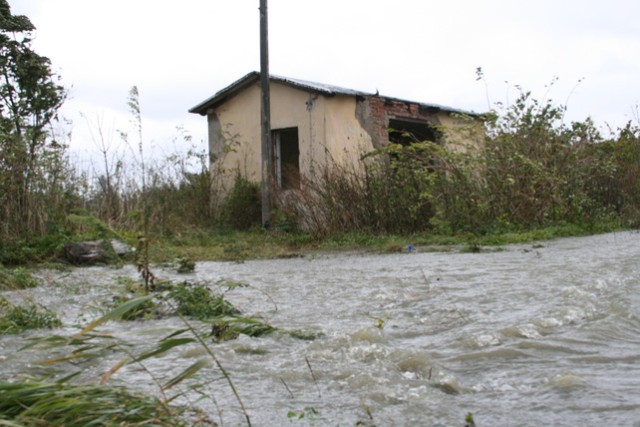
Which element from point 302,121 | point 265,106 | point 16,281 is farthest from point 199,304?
point 302,121

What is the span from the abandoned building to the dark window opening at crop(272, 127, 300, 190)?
22 millimetres

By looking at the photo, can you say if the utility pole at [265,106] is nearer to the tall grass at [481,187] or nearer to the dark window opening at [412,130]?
the tall grass at [481,187]

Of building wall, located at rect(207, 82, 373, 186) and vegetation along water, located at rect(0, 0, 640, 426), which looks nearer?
vegetation along water, located at rect(0, 0, 640, 426)

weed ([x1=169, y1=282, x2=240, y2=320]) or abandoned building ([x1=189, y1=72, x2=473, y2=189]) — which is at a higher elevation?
abandoned building ([x1=189, y1=72, x2=473, y2=189])

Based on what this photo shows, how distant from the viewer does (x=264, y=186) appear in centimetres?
1365

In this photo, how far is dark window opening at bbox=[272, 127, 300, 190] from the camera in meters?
15.2

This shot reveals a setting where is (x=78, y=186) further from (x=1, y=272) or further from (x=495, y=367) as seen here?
(x=495, y=367)

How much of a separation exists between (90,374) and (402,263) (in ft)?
15.4

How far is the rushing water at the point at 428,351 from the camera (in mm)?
2203

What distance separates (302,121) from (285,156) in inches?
95.7

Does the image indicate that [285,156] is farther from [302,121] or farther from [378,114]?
[378,114]

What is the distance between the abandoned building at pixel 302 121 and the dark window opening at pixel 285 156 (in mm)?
22

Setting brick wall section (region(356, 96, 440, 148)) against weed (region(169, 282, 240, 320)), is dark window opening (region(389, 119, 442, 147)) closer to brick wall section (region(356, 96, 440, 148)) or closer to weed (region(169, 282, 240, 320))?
brick wall section (region(356, 96, 440, 148))

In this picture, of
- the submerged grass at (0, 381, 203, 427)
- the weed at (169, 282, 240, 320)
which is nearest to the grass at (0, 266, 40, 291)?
the weed at (169, 282, 240, 320)
